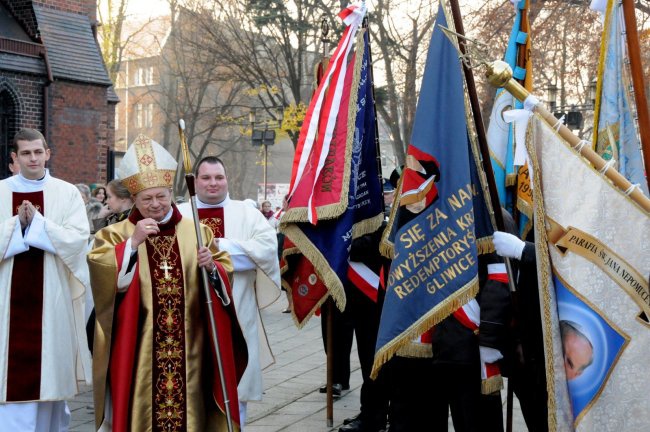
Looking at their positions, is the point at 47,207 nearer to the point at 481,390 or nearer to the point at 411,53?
the point at 481,390

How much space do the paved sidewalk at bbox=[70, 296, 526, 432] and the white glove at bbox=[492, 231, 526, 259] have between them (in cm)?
299

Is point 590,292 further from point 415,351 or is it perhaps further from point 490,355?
point 415,351

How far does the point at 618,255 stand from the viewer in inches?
144

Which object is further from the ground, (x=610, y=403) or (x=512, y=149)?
(x=512, y=149)

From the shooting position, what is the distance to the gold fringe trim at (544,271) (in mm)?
3770

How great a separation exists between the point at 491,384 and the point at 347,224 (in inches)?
93.5

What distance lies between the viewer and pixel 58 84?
17.6 m

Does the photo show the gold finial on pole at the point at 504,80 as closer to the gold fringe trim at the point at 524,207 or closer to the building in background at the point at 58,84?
the gold fringe trim at the point at 524,207

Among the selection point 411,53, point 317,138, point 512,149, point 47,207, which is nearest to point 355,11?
point 317,138

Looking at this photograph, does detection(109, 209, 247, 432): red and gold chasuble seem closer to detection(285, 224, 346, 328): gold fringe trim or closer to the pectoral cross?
the pectoral cross

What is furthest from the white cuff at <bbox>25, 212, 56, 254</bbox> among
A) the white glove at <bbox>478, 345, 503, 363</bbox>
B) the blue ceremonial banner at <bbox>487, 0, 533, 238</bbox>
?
the blue ceremonial banner at <bbox>487, 0, 533, 238</bbox>

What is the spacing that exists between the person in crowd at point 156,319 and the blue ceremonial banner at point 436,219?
108 centimetres

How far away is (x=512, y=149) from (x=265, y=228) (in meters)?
2.01

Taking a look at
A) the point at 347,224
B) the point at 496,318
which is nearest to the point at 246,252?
the point at 347,224
